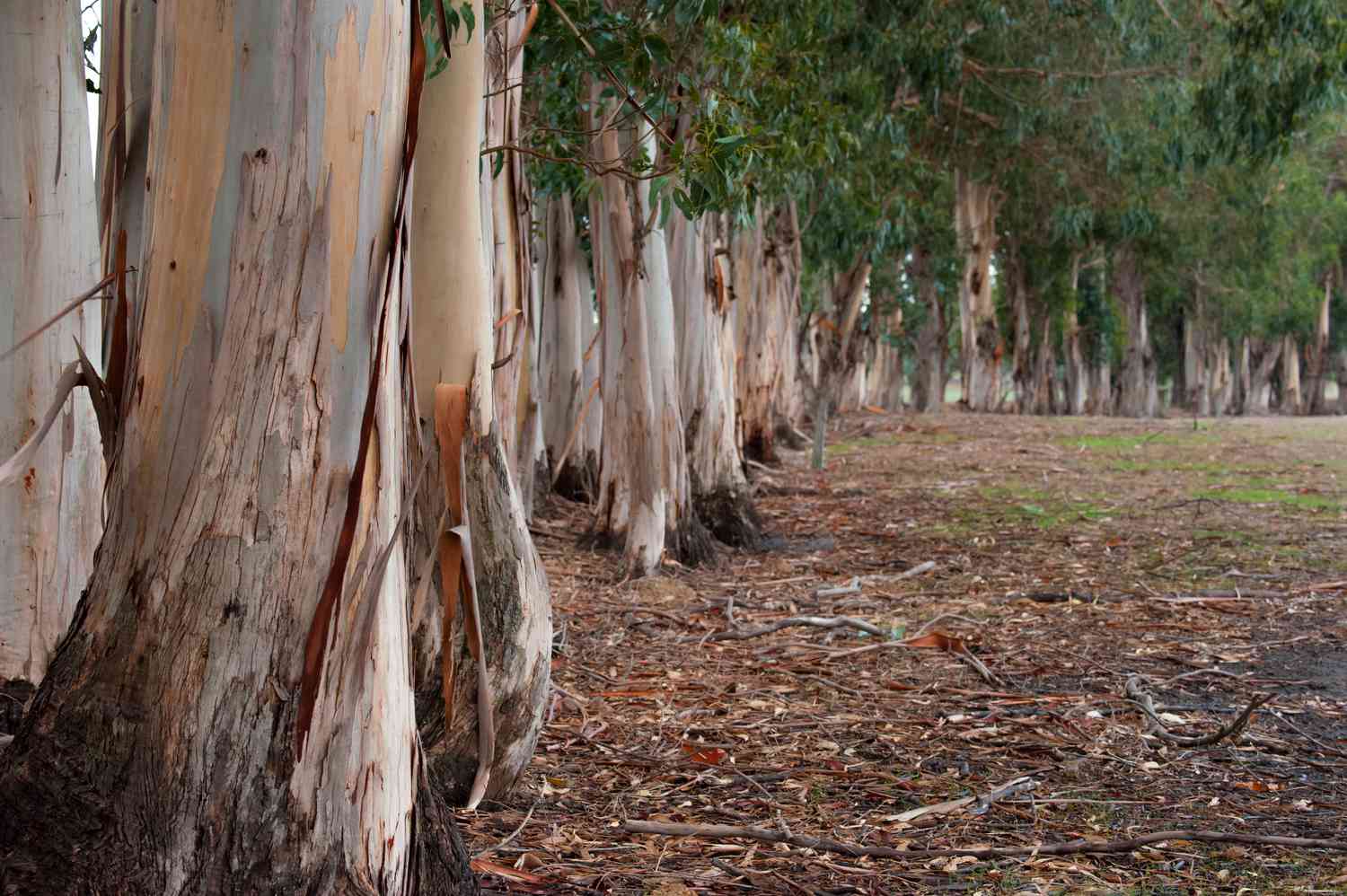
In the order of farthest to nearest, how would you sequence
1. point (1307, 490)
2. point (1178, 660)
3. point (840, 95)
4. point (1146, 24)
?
point (1146, 24) → point (840, 95) → point (1307, 490) → point (1178, 660)

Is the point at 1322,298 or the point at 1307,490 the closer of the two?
the point at 1307,490

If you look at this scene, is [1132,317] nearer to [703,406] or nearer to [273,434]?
[703,406]

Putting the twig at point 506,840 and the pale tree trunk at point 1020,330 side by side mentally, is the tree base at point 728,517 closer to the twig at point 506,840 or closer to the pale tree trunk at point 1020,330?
the twig at point 506,840

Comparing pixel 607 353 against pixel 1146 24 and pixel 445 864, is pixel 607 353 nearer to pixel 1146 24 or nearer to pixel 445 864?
pixel 445 864

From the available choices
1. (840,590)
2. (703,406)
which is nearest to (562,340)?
(703,406)

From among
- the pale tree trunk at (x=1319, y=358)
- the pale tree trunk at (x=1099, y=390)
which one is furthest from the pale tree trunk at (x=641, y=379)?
the pale tree trunk at (x=1319, y=358)

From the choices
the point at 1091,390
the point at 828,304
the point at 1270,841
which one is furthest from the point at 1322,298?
the point at 1270,841

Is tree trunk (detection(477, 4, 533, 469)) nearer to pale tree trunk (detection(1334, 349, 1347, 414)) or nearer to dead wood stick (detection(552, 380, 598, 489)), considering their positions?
dead wood stick (detection(552, 380, 598, 489))

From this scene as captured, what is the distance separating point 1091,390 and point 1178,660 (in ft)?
Result: 122

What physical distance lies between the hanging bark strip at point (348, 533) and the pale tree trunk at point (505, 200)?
2179 millimetres

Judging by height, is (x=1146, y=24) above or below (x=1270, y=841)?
above

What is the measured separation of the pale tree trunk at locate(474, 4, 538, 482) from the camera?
15.5 ft

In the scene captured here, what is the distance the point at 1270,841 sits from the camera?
3086 mm

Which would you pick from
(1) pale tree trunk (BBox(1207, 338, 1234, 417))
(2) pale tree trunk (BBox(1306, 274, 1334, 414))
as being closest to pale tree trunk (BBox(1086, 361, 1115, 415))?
(1) pale tree trunk (BBox(1207, 338, 1234, 417))
